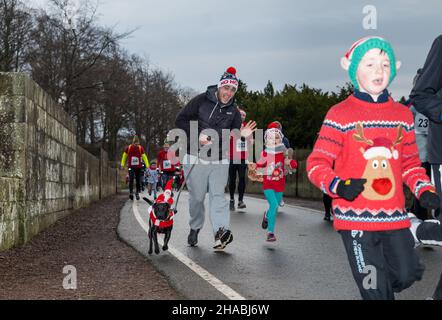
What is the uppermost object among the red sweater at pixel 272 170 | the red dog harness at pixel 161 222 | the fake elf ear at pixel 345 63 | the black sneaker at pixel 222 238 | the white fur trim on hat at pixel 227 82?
the white fur trim on hat at pixel 227 82

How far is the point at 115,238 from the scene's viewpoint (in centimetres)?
917

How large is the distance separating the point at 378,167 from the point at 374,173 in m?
0.05

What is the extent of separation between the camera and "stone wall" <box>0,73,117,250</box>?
7.80 metres

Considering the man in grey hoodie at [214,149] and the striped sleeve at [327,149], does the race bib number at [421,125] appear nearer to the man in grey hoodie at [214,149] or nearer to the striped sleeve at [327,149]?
the man in grey hoodie at [214,149]

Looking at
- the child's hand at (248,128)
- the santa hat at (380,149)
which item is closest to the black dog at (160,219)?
the child's hand at (248,128)

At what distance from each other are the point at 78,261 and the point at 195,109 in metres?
2.37

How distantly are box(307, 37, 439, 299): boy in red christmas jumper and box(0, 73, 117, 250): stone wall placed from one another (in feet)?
16.0

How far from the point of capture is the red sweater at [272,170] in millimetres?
9125

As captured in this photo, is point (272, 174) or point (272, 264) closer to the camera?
point (272, 264)

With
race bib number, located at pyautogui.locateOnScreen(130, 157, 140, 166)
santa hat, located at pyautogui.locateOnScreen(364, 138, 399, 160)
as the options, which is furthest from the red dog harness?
race bib number, located at pyautogui.locateOnScreen(130, 157, 140, 166)

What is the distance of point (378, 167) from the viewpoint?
3.83 meters

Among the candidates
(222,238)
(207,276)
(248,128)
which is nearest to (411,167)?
(207,276)

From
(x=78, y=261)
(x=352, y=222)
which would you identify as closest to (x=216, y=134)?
(x=78, y=261)

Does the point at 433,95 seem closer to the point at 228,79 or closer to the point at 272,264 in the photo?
the point at 272,264
